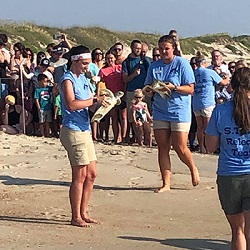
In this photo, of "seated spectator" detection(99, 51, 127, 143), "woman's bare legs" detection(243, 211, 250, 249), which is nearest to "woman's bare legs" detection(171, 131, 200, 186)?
"woman's bare legs" detection(243, 211, 250, 249)

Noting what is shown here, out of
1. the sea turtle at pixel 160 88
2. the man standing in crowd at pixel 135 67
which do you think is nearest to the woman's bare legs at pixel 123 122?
the man standing in crowd at pixel 135 67

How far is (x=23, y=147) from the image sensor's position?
39.7 ft

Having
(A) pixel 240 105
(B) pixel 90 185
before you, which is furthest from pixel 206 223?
(A) pixel 240 105

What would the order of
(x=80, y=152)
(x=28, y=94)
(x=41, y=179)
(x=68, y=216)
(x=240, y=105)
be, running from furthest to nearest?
(x=28, y=94) → (x=41, y=179) → (x=68, y=216) → (x=80, y=152) → (x=240, y=105)

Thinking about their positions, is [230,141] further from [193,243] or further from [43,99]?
[43,99]

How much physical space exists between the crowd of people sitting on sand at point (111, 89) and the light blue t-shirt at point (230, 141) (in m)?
6.78

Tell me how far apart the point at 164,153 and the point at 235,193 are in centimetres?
356

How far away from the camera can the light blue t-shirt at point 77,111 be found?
289 inches

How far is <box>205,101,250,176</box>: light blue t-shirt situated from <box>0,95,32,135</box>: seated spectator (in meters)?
8.84

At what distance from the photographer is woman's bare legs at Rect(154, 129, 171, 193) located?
9.01 meters

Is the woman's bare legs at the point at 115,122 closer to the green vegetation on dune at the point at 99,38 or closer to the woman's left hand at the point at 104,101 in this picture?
the woman's left hand at the point at 104,101

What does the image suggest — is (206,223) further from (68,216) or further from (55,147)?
(55,147)

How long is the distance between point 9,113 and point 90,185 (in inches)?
280

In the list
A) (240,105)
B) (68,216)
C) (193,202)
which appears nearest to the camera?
(240,105)
